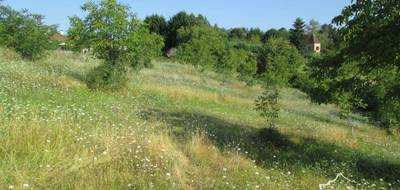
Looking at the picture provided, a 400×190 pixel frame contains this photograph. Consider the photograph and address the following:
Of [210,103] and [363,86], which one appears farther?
[210,103]

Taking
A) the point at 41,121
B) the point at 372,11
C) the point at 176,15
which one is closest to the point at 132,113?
the point at 41,121

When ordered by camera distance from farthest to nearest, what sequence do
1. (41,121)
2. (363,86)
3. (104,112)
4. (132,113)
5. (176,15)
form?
(176,15)
(132,113)
(104,112)
(363,86)
(41,121)

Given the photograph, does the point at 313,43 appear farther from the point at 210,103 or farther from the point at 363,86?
the point at 363,86

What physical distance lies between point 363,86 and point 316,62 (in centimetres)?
115

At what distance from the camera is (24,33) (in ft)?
96.2

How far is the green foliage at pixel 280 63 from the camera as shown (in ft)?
136

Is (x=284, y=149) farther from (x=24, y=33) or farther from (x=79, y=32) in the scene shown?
(x=24, y=33)

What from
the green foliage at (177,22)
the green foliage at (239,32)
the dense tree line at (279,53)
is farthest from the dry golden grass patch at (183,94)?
the green foliage at (239,32)

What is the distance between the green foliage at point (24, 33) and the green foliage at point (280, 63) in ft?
54.1

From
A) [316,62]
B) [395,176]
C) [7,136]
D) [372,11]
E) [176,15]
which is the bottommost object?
[395,176]

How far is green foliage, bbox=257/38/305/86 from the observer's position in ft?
136

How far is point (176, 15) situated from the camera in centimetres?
9088

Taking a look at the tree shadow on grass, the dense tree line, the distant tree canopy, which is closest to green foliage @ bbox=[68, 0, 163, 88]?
the dense tree line

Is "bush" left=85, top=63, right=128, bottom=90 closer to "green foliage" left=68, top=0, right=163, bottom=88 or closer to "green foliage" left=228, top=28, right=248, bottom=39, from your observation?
"green foliage" left=68, top=0, right=163, bottom=88
